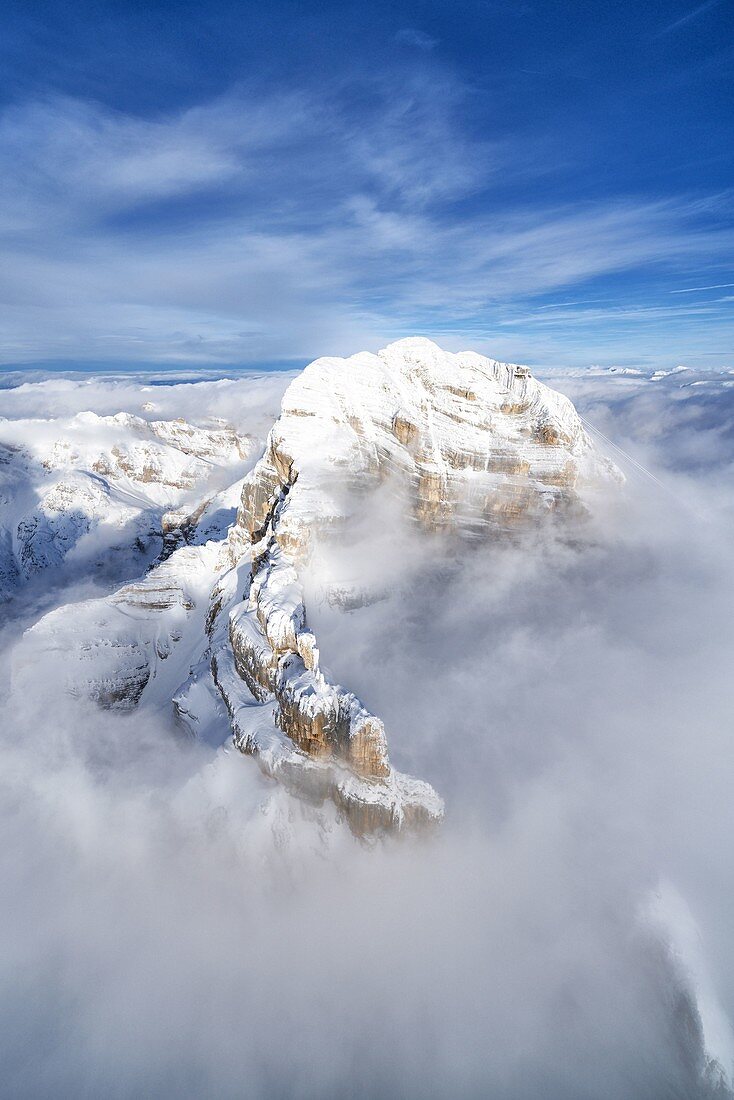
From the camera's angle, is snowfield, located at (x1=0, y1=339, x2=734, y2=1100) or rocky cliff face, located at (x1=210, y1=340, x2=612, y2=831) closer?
snowfield, located at (x1=0, y1=339, x2=734, y2=1100)

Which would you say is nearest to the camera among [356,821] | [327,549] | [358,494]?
[356,821]

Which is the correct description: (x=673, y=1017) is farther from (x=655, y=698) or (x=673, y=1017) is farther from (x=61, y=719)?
(x=61, y=719)

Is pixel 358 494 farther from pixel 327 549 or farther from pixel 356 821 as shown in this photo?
pixel 356 821

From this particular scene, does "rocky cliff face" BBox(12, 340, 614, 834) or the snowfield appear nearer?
the snowfield

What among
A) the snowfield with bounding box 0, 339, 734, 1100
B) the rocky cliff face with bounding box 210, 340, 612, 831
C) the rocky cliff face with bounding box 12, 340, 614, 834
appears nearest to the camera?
the snowfield with bounding box 0, 339, 734, 1100

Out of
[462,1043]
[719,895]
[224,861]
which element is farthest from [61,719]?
[719,895]

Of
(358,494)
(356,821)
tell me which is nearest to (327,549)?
(358,494)

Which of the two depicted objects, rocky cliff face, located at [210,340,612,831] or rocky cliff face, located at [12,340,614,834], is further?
rocky cliff face, located at [12,340,614,834]

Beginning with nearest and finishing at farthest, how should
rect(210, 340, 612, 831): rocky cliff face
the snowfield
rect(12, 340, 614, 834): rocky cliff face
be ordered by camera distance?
the snowfield → rect(210, 340, 612, 831): rocky cliff face → rect(12, 340, 614, 834): rocky cliff face

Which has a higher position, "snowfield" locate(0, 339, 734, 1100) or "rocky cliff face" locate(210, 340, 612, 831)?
"rocky cliff face" locate(210, 340, 612, 831)
